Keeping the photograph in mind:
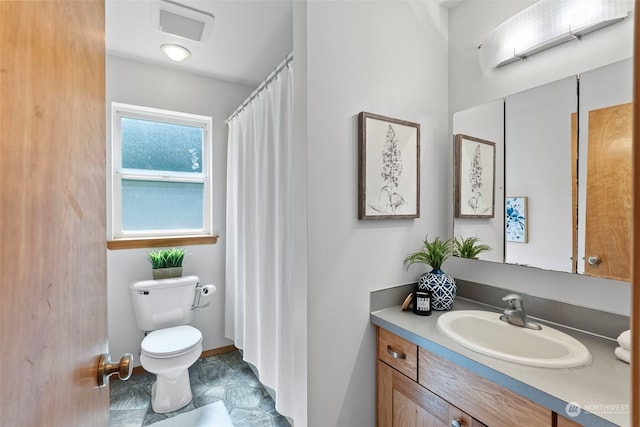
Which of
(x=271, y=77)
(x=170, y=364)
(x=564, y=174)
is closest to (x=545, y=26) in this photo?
(x=564, y=174)

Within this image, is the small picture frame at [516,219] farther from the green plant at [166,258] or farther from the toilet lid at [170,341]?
the green plant at [166,258]

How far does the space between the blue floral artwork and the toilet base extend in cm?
218

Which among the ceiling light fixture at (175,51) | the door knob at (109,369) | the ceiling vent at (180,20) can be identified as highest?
the ceiling vent at (180,20)

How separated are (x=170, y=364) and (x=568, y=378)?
200 centimetres

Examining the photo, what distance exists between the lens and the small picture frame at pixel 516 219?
1397mm

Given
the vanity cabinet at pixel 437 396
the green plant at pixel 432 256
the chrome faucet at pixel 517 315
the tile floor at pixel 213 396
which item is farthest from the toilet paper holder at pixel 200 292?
the chrome faucet at pixel 517 315

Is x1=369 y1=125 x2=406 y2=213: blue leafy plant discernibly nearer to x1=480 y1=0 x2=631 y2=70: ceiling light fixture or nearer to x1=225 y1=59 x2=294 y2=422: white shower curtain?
x1=225 y1=59 x2=294 y2=422: white shower curtain

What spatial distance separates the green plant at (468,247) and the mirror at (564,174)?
0.09ft

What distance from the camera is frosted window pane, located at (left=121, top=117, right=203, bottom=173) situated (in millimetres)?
2400

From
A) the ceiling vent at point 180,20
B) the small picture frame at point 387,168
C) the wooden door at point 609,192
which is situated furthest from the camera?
the ceiling vent at point 180,20

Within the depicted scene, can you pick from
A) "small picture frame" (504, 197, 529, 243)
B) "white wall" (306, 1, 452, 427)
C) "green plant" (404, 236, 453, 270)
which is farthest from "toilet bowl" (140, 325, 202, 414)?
"small picture frame" (504, 197, 529, 243)

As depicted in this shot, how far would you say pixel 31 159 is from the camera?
406mm

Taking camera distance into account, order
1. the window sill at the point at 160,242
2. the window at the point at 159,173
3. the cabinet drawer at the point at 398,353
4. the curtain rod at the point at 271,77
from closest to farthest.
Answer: the cabinet drawer at the point at 398,353 → the curtain rod at the point at 271,77 → the window sill at the point at 160,242 → the window at the point at 159,173

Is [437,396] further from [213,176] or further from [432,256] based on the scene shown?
[213,176]
